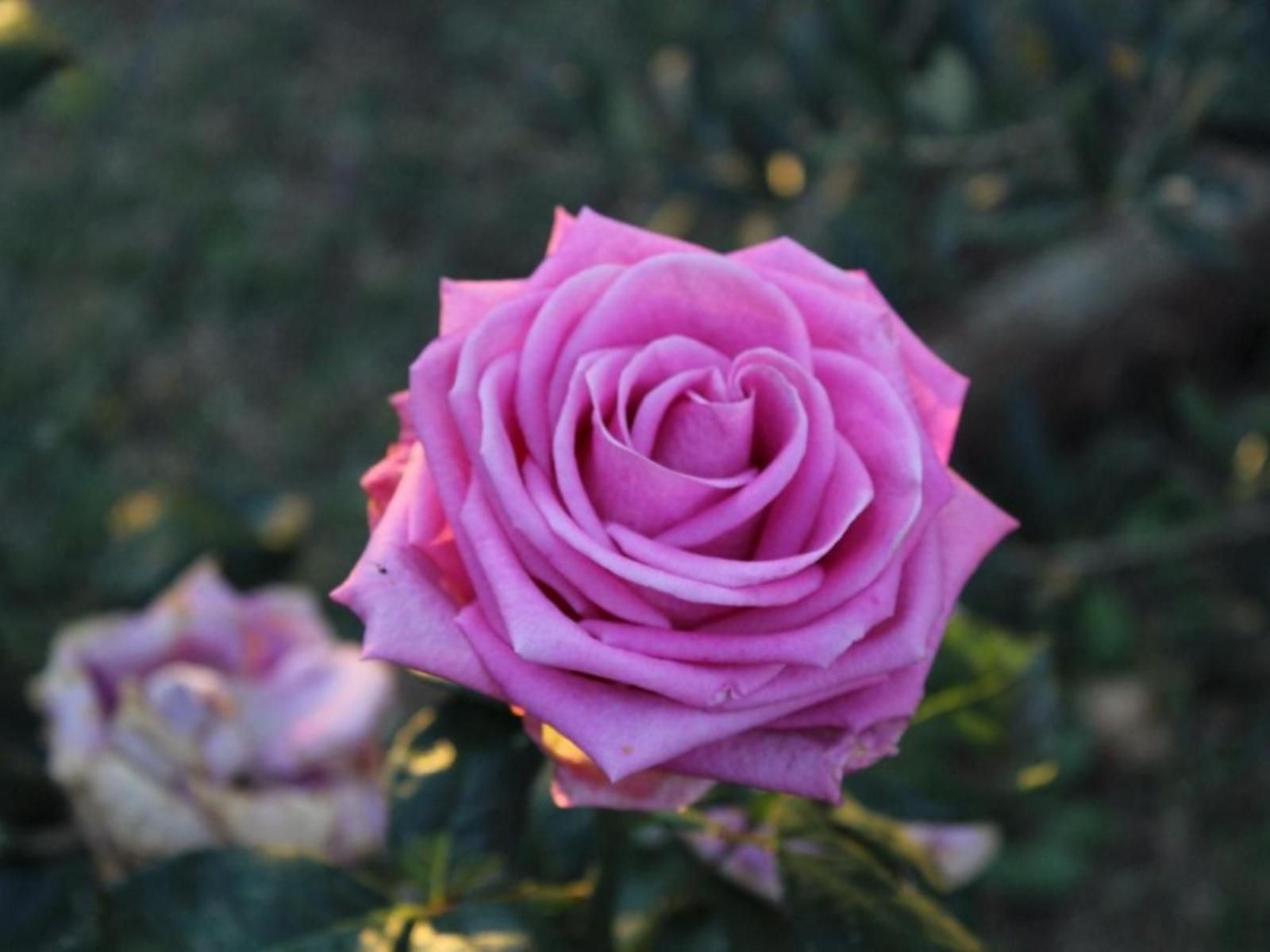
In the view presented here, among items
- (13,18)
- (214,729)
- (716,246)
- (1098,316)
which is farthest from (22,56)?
(716,246)

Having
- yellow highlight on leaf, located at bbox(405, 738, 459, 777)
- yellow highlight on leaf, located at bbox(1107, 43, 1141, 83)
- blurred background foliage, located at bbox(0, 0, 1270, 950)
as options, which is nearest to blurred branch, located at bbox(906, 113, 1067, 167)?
blurred background foliage, located at bbox(0, 0, 1270, 950)

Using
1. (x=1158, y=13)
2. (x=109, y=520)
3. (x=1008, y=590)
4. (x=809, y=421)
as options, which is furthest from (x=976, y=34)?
(x=109, y=520)

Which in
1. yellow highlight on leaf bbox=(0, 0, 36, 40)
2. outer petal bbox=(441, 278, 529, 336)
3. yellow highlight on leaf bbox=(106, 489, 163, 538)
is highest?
yellow highlight on leaf bbox=(0, 0, 36, 40)

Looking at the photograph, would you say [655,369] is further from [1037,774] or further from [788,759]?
[1037,774]

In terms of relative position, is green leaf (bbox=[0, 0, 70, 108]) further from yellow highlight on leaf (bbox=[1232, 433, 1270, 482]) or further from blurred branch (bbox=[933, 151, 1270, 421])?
blurred branch (bbox=[933, 151, 1270, 421])

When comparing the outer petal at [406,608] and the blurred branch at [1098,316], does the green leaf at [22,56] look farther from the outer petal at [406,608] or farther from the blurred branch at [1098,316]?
the blurred branch at [1098,316]
